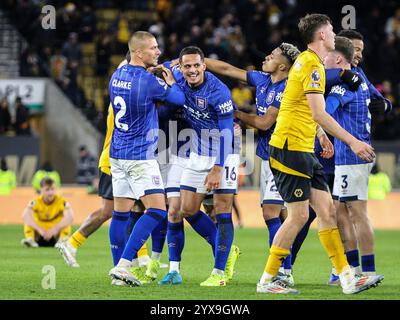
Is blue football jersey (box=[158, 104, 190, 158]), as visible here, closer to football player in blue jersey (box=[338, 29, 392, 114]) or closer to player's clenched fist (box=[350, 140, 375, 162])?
football player in blue jersey (box=[338, 29, 392, 114])

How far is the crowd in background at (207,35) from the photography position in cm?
2816

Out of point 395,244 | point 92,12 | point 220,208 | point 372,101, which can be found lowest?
point 395,244

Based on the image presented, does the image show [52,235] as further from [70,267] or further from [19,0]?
[19,0]

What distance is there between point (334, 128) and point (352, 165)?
1466mm

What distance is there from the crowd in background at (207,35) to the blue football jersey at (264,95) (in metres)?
15.7

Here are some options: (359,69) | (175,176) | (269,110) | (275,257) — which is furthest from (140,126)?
(359,69)

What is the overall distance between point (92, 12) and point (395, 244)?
13.9m

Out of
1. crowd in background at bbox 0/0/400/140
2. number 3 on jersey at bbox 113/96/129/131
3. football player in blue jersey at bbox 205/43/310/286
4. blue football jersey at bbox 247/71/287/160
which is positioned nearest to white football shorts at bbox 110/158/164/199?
number 3 on jersey at bbox 113/96/129/131

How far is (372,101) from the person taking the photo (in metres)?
11.2

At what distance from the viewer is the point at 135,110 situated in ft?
33.8

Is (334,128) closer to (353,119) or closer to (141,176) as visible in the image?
(353,119)

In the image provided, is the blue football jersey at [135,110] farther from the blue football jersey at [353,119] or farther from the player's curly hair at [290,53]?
the blue football jersey at [353,119]
